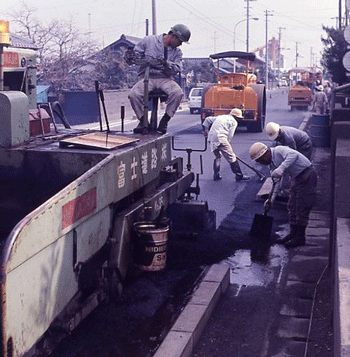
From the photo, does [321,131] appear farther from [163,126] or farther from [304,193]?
[163,126]

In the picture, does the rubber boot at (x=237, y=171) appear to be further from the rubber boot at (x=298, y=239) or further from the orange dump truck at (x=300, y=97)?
the orange dump truck at (x=300, y=97)

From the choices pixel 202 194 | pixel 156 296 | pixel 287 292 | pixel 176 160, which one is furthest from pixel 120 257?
pixel 202 194

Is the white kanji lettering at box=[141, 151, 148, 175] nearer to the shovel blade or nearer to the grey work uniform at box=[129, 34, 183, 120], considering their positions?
the grey work uniform at box=[129, 34, 183, 120]

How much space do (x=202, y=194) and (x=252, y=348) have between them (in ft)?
23.4

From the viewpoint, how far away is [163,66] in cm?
870

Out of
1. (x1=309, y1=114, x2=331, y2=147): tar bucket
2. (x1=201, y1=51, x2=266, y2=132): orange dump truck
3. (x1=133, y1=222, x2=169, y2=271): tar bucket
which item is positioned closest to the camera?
(x1=133, y1=222, x2=169, y2=271): tar bucket

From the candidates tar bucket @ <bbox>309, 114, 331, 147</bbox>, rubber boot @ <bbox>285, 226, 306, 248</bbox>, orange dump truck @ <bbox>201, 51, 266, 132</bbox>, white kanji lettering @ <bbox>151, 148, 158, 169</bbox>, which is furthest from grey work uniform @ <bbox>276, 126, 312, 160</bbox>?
orange dump truck @ <bbox>201, 51, 266, 132</bbox>

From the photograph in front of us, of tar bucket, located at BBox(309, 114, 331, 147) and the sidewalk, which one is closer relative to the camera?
the sidewalk

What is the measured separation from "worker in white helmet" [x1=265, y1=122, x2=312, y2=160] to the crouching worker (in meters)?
1.67

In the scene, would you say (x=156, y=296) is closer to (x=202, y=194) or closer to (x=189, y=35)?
(x=189, y=35)

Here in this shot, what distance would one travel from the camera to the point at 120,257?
6367 millimetres

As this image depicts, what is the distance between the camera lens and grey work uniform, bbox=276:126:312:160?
10.6 meters

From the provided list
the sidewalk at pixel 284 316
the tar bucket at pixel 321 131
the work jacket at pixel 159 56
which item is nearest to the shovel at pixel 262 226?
the sidewalk at pixel 284 316

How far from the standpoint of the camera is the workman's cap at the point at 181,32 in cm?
859
